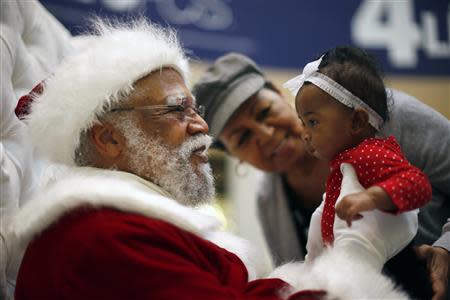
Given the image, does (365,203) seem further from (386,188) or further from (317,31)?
(317,31)

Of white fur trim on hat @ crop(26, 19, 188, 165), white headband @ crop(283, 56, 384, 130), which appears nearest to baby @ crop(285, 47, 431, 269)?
white headband @ crop(283, 56, 384, 130)

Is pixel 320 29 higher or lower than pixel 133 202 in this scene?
lower

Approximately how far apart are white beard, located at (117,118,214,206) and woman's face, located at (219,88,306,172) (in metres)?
0.66

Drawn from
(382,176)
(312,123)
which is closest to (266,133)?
(312,123)

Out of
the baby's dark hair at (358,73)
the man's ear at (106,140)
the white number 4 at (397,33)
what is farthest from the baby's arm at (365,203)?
the white number 4 at (397,33)

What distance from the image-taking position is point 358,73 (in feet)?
3.75

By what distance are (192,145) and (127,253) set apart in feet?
1.36

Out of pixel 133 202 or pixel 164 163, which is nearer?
pixel 133 202

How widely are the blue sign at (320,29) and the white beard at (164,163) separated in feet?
5.27

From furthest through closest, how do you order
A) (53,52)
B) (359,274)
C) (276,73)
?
1. (276,73)
2. (53,52)
3. (359,274)

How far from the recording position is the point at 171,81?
147cm

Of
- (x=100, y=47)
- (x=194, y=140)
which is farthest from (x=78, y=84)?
(x=194, y=140)

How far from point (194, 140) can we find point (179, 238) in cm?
34

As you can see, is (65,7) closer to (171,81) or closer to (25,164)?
(25,164)
